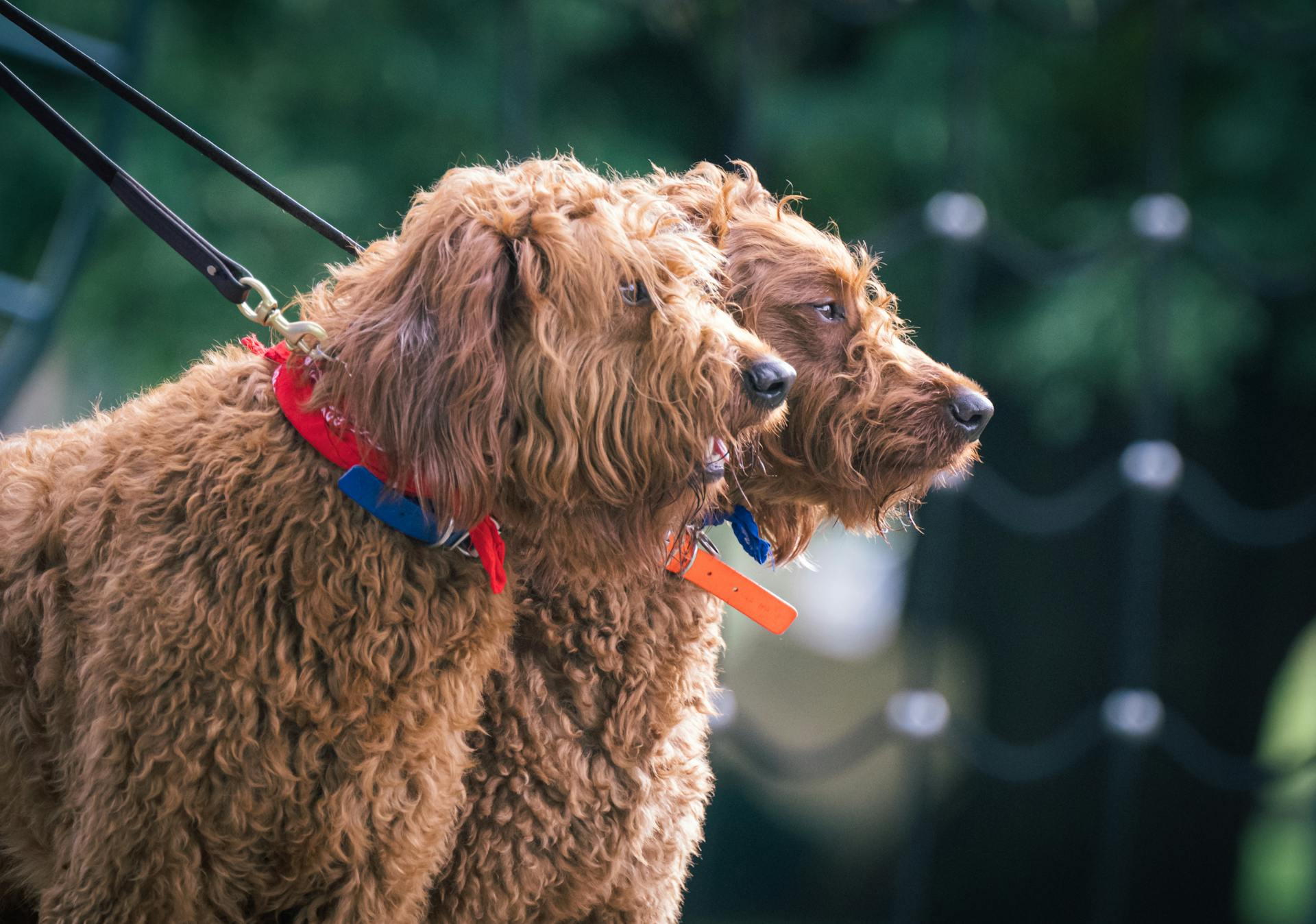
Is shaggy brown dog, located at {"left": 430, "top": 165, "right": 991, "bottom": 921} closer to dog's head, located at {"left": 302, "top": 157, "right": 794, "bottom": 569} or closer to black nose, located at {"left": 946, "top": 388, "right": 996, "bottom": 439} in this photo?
black nose, located at {"left": 946, "top": 388, "right": 996, "bottom": 439}

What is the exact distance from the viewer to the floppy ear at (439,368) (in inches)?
68.9

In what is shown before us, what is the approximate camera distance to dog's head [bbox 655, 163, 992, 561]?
2592 millimetres

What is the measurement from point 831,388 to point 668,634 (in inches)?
24.3

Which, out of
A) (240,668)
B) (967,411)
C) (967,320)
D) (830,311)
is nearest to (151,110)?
(240,668)

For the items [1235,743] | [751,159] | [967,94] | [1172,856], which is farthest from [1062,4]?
[1172,856]

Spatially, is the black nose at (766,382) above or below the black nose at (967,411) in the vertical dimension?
below

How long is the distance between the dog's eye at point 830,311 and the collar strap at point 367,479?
39.6 inches

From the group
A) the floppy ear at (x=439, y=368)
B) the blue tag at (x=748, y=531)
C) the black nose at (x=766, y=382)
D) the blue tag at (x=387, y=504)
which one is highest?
the blue tag at (x=748, y=531)

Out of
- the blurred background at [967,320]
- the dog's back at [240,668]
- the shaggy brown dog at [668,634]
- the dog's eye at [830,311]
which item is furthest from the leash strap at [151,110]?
the blurred background at [967,320]

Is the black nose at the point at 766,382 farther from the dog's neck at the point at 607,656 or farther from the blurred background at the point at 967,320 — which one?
the blurred background at the point at 967,320

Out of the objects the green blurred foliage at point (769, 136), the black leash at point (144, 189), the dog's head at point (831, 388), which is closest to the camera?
the black leash at point (144, 189)

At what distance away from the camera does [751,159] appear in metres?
5.34

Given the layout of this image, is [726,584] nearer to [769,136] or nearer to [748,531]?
[748,531]

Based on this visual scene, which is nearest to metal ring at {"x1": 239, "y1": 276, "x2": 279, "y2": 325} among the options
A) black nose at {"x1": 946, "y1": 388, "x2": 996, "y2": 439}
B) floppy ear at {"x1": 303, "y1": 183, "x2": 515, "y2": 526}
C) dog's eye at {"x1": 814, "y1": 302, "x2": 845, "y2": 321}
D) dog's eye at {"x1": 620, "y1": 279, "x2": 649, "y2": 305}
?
floppy ear at {"x1": 303, "y1": 183, "x2": 515, "y2": 526}
